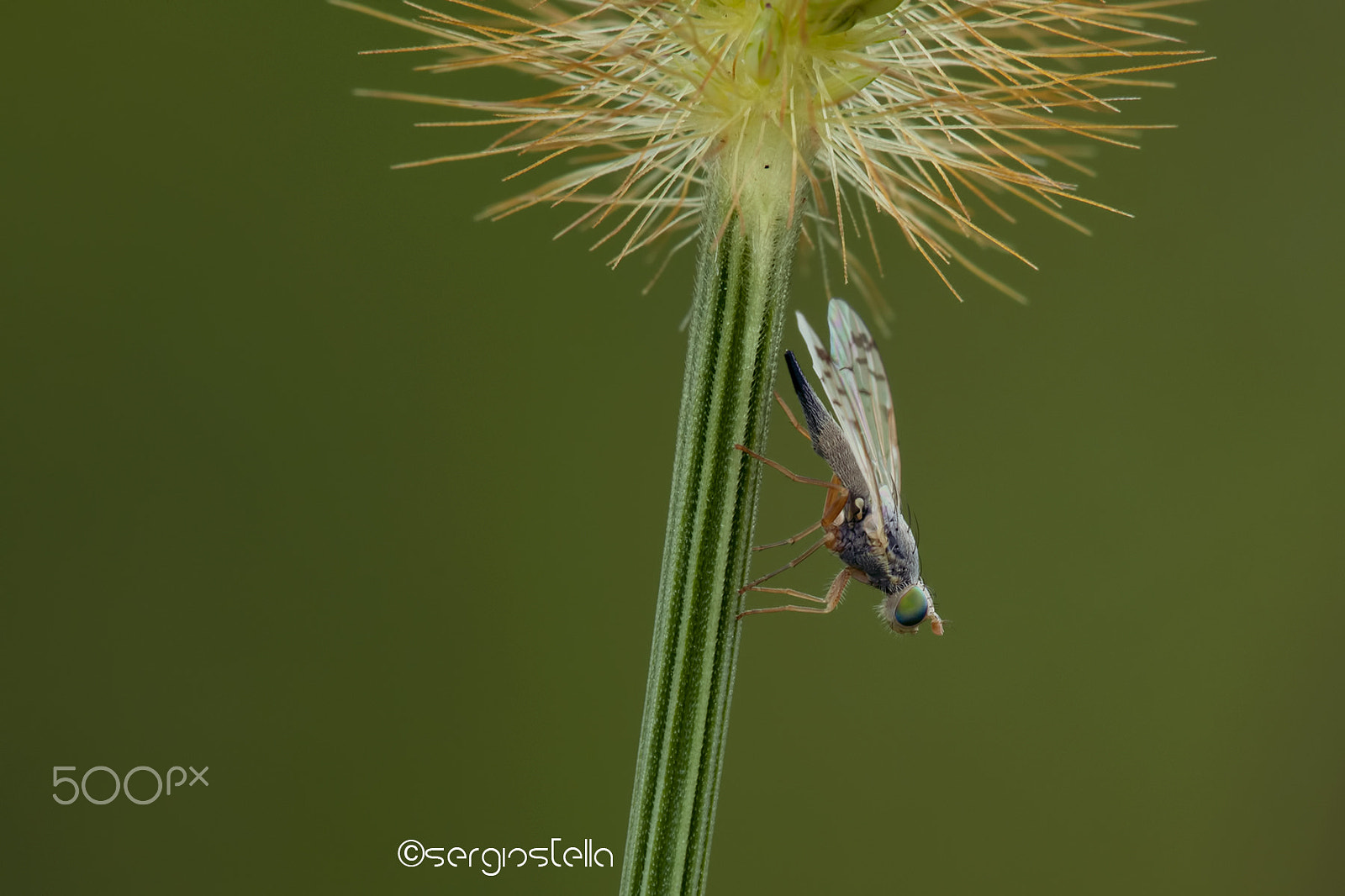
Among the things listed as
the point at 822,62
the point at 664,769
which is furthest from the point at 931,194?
the point at 664,769

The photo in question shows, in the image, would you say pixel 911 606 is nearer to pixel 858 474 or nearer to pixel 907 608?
pixel 907 608

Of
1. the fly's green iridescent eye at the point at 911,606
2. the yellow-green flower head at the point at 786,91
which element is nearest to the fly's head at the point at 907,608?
the fly's green iridescent eye at the point at 911,606

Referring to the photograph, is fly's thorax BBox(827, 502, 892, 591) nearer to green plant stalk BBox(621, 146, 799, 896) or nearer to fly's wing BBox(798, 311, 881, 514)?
fly's wing BBox(798, 311, 881, 514)

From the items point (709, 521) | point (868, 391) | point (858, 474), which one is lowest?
point (709, 521)

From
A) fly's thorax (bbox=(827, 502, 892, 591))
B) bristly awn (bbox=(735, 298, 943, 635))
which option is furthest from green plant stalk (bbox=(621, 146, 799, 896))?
fly's thorax (bbox=(827, 502, 892, 591))

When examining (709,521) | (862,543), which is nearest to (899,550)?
(862,543)

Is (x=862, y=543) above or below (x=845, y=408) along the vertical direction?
below
